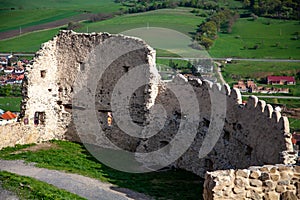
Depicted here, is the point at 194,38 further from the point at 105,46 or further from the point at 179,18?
the point at 105,46

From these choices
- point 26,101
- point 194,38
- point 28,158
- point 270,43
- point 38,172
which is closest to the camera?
point 38,172

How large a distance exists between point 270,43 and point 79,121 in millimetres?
55587

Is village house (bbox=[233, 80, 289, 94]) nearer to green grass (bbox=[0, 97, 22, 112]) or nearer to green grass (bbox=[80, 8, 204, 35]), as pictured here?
green grass (bbox=[80, 8, 204, 35])

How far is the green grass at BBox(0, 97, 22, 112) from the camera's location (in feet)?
143

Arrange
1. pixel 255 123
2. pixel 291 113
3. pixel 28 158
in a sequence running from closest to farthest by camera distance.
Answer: pixel 255 123
pixel 28 158
pixel 291 113

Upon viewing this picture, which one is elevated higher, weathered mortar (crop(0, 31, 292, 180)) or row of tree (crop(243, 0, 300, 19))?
weathered mortar (crop(0, 31, 292, 180))

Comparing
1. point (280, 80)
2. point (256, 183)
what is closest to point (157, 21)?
point (280, 80)

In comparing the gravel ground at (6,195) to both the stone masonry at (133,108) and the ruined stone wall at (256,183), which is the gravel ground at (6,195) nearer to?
the stone masonry at (133,108)

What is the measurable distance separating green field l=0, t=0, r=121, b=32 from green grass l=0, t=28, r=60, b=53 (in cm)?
672

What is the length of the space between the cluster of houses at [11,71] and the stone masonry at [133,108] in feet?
84.1

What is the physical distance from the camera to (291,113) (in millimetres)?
47594

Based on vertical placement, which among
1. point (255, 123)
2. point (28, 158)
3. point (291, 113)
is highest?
point (255, 123)

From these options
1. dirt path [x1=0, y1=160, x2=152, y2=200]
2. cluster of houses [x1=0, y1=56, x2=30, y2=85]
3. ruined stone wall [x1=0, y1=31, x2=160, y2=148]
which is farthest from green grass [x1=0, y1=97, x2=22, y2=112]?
dirt path [x1=0, y1=160, x2=152, y2=200]

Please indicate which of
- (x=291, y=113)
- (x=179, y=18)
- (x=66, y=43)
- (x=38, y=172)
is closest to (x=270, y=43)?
(x=179, y=18)
